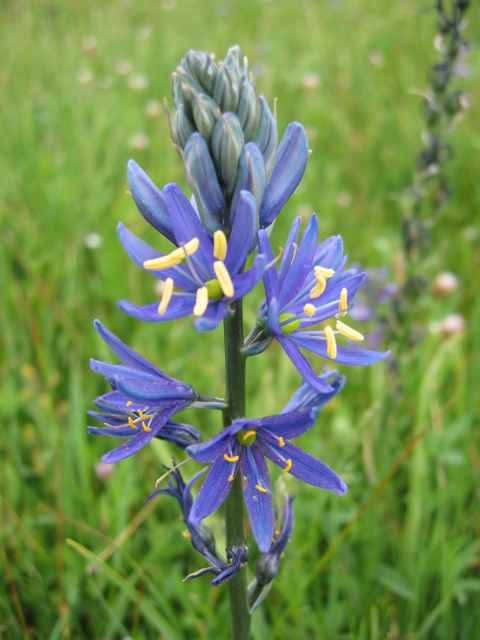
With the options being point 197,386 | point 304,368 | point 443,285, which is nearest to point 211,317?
point 304,368

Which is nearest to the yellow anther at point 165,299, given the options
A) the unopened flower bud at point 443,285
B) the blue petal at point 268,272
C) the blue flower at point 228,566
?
the blue petal at point 268,272

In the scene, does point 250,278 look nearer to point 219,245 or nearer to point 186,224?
point 219,245

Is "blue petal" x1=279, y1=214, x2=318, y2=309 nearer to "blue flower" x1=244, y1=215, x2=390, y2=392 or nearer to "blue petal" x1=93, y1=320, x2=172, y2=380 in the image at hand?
"blue flower" x1=244, y1=215, x2=390, y2=392

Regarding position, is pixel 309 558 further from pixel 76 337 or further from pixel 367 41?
Result: pixel 367 41

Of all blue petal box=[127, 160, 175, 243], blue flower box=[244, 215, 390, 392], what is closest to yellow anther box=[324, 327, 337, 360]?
blue flower box=[244, 215, 390, 392]

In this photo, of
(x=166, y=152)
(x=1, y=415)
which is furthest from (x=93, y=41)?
(x=1, y=415)

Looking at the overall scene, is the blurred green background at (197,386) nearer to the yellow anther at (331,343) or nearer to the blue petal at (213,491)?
the blue petal at (213,491)

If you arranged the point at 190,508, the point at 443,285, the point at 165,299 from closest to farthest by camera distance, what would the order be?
the point at 165,299
the point at 190,508
the point at 443,285
